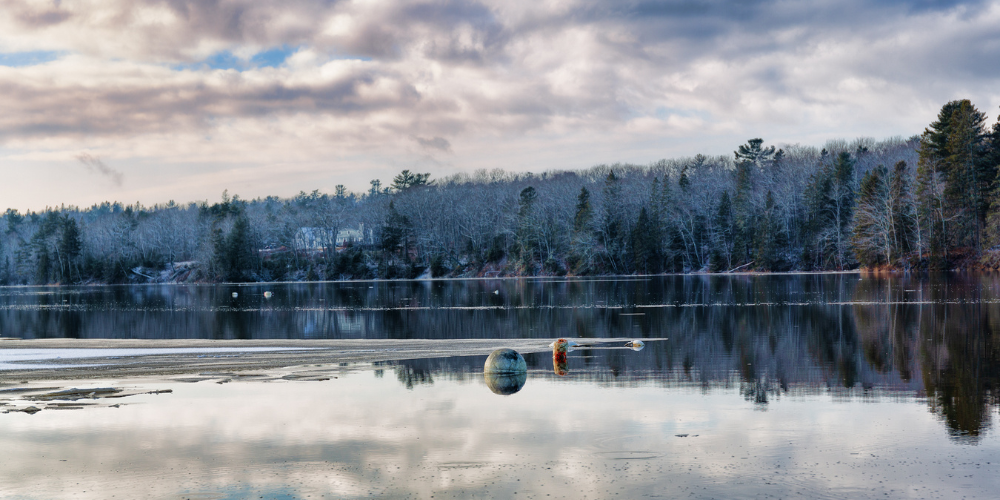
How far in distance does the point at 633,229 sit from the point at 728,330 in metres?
103

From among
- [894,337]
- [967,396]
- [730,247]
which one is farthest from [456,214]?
[967,396]

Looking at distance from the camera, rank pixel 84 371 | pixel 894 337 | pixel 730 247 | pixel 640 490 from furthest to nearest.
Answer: pixel 730 247, pixel 894 337, pixel 84 371, pixel 640 490

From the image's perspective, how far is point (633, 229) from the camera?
137750 mm

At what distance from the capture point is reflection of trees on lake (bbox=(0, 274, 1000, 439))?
20.8m

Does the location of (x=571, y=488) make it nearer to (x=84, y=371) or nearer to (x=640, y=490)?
(x=640, y=490)

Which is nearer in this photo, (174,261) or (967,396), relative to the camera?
(967,396)

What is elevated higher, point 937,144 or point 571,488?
point 937,144

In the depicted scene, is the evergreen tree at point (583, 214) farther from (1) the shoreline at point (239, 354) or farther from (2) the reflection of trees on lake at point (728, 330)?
(1) the shoreline at point (239, 354)

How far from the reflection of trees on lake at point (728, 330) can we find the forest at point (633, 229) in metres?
42.6

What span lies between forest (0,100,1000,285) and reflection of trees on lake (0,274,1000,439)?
42560 millimetres

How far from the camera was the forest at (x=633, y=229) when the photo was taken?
338 ft

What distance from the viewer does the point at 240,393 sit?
20594 mm

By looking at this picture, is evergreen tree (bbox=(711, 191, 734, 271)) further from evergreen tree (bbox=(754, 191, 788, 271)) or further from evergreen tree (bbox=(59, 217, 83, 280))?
evergreen tree (bbox=(59, 217, 83, 280))

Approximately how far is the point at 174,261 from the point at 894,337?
17204 centimetres
